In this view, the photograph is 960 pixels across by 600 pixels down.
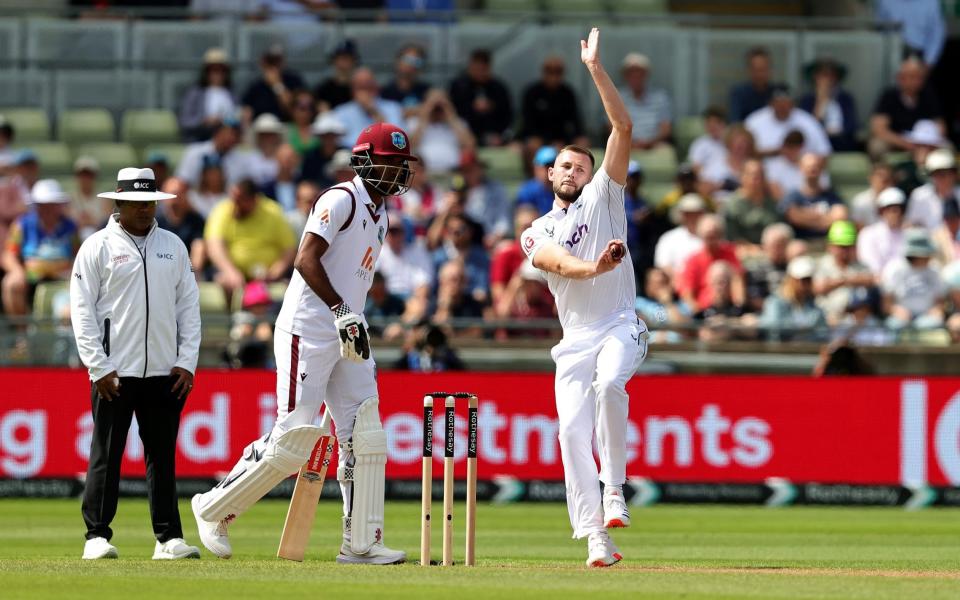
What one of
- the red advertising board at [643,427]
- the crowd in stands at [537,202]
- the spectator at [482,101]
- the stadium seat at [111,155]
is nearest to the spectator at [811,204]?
the crowd in stands at [537,202]

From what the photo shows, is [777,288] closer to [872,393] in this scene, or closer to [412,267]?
[872,393]

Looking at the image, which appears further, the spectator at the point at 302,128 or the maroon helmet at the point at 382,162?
the spectator at the point at 302,128

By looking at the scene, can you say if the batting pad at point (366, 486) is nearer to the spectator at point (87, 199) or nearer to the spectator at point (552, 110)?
the spectator at point (87, 199)

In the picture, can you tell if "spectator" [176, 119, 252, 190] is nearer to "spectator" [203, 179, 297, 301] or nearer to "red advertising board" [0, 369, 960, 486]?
"spectator" [203, 179, 297, 301]

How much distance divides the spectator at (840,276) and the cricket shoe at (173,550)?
9817 mm

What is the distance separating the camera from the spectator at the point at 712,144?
21.8m

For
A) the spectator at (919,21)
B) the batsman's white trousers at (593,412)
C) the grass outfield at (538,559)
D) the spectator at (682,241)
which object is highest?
the spectator at (919,21)

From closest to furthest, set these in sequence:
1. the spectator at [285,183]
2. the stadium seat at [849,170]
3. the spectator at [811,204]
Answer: the spectator at [285,183], the spectator at [811,204], the stadium seat at [849,170]

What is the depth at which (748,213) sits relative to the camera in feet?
67.5

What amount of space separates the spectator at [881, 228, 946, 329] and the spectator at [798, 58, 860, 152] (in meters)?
4.24

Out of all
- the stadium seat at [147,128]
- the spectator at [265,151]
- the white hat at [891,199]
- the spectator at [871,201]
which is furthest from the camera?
the stadium seat at [147,128]

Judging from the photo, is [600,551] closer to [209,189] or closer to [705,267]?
[705,267]

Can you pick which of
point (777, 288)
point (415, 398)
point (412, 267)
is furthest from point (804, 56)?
point (415, 398)

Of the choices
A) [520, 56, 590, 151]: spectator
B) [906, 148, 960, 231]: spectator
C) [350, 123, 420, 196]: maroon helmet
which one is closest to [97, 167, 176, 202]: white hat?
[350, 123, 420, 196]: maroon helmet
